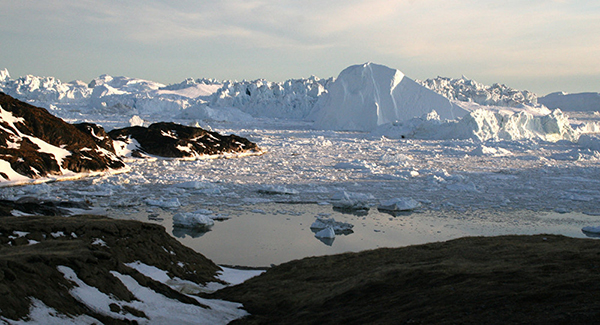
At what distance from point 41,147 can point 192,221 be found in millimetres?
8170

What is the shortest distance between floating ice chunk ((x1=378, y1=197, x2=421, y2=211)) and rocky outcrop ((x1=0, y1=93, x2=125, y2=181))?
9.04 meters

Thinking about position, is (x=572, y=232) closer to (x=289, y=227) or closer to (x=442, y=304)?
(x=289, y=227)

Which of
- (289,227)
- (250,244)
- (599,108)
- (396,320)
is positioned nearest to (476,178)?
(289,227)

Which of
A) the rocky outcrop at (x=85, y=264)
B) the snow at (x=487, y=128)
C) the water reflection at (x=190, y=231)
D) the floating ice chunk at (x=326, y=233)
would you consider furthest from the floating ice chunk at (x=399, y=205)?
the snow at (x=487, y=128)

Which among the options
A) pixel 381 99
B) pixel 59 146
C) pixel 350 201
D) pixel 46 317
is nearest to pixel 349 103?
pixel 381 99

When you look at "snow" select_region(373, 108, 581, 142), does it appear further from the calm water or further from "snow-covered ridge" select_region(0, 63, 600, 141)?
the calm water

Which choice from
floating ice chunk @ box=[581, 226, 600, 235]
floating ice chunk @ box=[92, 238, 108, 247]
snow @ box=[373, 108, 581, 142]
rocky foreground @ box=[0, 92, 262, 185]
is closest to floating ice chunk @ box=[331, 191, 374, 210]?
floating ice chunk @ box=[581, 226, 600, 235]

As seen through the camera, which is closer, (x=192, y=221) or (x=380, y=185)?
(x=192, y=221)

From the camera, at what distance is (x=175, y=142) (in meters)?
20.5

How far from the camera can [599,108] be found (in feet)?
272

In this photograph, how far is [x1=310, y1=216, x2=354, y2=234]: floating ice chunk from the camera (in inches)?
326

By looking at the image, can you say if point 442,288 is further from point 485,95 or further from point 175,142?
point 485,95

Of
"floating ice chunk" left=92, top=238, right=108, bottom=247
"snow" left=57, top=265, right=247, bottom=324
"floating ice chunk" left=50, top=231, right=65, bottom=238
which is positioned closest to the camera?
"snow" left=57, top=265, right=247, bottom=324

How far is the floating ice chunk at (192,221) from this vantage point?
27.5 ft
